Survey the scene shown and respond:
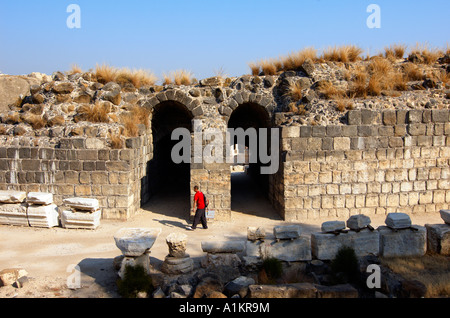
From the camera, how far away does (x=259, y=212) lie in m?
10.6

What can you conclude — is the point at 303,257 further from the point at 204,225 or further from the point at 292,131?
the point at 292,131

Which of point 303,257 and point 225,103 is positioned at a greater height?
point 225,103

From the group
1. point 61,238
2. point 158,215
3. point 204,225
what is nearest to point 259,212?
point 204,225

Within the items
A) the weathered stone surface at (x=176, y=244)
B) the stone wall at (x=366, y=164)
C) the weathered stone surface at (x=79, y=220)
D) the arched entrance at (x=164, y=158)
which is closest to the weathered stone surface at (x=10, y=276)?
the weathered stone surface at (x=176, y=244)

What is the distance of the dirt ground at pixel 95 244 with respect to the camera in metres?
5.64

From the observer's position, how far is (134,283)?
5.31 m

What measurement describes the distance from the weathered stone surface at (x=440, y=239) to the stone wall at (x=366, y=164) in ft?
9.64

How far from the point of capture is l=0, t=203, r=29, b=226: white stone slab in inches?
341

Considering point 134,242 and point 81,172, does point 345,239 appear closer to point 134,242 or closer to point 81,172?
point 134,242

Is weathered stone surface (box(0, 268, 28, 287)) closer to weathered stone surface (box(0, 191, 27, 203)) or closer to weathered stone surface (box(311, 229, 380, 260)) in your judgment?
weathered stone surface (box(0, 191, 27, 203))

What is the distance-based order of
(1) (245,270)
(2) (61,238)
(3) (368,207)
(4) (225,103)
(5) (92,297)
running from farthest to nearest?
(4) (225,103) < (3) (368,207) < (2) (61,238) < (1) (245,270) < (5) (92,297)

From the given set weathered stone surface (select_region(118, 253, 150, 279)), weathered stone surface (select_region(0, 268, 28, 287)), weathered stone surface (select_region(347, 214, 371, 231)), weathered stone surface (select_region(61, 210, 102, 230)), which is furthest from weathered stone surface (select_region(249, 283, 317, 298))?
weathered stone surface (select_region(61, 210, 102, 230))

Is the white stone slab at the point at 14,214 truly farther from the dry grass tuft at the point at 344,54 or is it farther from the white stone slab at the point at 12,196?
the dry grass tuft at the point at 344,54

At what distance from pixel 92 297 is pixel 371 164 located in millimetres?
7641
